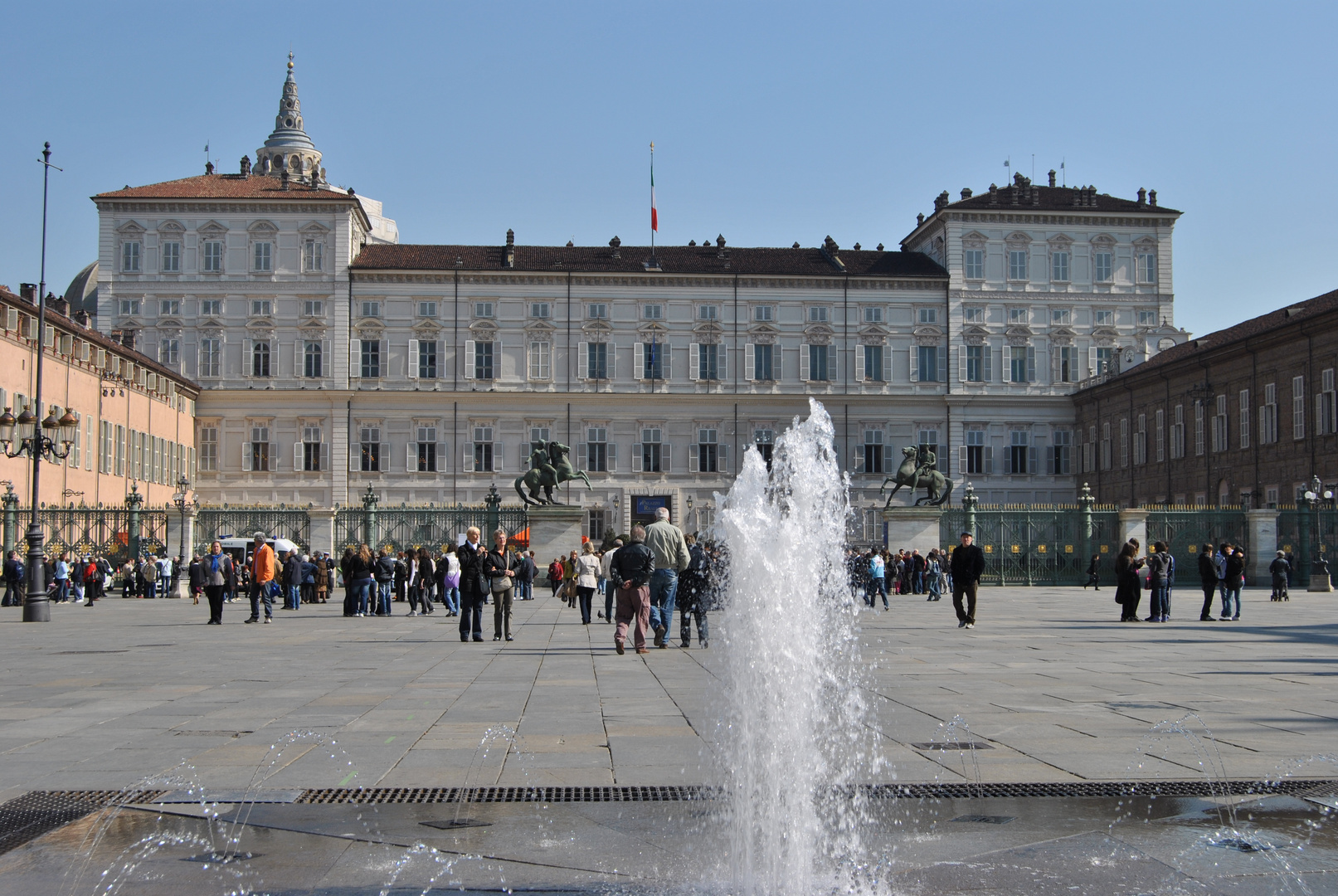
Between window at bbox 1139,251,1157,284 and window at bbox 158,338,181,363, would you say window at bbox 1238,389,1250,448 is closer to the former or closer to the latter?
window at bbox 1139,251,1157,284

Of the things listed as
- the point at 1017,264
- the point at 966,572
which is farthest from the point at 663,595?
the point at 1017,264

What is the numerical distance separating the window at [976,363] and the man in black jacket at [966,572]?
4243cm

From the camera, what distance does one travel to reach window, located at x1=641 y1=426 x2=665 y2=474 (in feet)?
196

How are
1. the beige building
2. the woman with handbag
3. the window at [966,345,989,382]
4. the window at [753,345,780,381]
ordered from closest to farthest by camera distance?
the woman with handbag → the beige building → the window at [753,345,780,381] → the window at [966,345,989,382]

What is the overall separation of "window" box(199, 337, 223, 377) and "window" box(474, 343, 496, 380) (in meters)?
11.5

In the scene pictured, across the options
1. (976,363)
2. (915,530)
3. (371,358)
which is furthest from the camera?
(976,363)

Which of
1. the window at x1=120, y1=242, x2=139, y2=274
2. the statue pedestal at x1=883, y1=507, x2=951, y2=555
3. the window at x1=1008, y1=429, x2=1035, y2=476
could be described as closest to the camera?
the statue pedestal at x1=883, y1=507, x2=951, y2=555

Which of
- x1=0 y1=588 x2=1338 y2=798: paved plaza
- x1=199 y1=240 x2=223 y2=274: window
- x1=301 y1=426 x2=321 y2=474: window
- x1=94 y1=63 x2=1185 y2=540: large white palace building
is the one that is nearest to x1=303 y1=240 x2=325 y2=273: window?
x1=94 y1=63 x2=1185 y2=540: large white palace building

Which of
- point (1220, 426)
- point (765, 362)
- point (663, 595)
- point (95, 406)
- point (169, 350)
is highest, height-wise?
point (169, 350)

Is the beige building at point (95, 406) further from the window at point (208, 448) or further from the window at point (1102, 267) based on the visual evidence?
the window at point (1102, 267)

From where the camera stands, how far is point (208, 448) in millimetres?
58594

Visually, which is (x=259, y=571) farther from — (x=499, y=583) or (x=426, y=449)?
(x=426, y=449)

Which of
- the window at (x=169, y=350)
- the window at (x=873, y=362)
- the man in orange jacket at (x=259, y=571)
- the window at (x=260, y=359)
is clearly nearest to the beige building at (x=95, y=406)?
the window at (x=169, y=350)

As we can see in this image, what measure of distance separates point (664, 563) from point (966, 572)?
581cm
